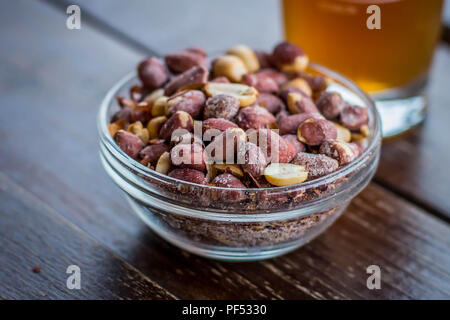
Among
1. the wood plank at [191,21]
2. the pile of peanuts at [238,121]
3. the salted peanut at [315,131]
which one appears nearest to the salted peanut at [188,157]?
the pile of peanuts at [238,121]

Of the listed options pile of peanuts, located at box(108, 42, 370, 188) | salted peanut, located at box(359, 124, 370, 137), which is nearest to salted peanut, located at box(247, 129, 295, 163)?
pile of peanuts, located at box(108, 42, 370, 188)

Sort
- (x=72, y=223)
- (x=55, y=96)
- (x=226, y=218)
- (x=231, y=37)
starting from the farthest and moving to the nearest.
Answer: (x=231, y=37) → (x=55, y=96) → (x=72, y=223) → (x=226, y=218)

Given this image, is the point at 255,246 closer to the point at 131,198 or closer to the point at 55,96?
the point at 131,198

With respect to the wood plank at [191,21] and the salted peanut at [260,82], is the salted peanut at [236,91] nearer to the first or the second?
the salted peanut at [260,82]

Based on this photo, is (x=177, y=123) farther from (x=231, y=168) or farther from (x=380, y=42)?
(x=380, y=42)

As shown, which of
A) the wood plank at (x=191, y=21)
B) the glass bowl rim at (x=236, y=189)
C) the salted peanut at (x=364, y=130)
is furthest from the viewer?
the wood plank at (x=191, y=21)

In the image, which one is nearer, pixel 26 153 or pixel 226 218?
pixel 226 218
